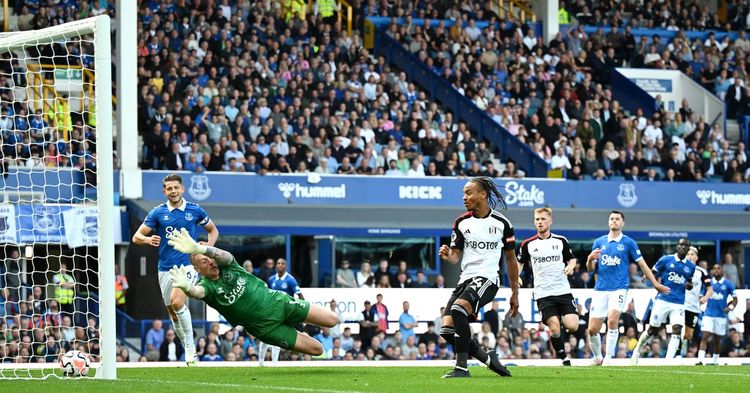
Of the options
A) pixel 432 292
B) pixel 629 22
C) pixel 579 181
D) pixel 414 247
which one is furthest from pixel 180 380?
pixel 629 22

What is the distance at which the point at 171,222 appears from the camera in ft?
50.2

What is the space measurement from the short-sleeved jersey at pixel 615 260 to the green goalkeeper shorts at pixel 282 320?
6.27 metres

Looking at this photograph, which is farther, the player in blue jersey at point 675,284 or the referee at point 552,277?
the player in blue jersey at point 675,284

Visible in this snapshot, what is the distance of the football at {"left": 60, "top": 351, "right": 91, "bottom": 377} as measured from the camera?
13125 millimetres

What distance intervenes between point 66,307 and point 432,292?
681 cm

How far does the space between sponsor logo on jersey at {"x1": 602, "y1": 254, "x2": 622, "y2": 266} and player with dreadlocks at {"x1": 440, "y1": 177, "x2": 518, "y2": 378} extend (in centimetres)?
553

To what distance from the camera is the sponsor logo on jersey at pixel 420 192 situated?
29.3 meters

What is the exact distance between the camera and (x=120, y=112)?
27.0 meters

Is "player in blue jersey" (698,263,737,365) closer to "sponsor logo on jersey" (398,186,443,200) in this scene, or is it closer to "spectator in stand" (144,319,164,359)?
"sponsor logo on jersey" (398,186,443,200)

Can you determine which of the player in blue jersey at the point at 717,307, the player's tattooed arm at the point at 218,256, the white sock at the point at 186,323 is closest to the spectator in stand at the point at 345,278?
the player in blue jersey at the point at 717,307

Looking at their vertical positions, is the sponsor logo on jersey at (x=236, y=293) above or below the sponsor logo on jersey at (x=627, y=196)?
below

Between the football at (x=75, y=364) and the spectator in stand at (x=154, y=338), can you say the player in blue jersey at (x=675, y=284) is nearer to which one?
the spectator in stand at (x=154, y=338)

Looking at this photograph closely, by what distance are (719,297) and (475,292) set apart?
12.0 metres

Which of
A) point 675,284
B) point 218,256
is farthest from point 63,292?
point 218,256
